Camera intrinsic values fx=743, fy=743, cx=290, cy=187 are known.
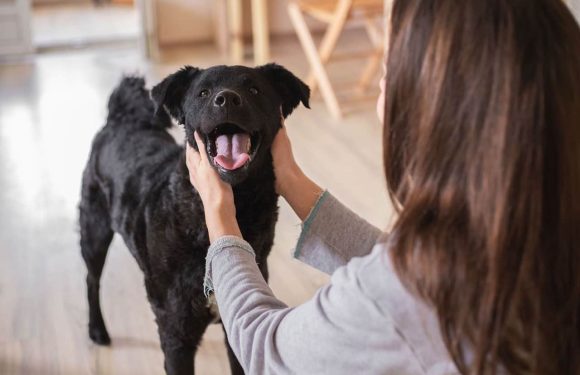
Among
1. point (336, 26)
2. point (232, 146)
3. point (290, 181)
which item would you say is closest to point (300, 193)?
point (290, 181)

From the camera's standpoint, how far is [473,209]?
0.88 metres

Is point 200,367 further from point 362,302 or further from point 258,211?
point 362,302

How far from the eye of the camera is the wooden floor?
213cm

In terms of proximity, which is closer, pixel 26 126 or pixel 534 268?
pixel 534 268

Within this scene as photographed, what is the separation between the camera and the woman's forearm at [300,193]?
1.45 m

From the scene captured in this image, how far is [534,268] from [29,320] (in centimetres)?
176

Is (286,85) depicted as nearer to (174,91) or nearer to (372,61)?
(174,91)

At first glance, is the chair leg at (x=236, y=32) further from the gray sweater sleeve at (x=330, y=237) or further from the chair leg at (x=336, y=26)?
the gray sweater sleeve at (x=330, y=237)

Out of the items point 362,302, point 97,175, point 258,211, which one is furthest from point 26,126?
point 362,302

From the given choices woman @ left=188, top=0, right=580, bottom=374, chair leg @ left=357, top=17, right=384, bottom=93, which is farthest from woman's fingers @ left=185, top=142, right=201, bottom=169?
chair leg @ left=357, top=17, right=384, bottom=93

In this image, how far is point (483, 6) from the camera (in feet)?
2.85

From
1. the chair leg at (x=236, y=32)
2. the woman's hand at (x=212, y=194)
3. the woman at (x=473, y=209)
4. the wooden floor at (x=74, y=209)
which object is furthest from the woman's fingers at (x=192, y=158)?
the chair leg at (x=236, y=32)

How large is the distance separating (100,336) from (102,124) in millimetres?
1767

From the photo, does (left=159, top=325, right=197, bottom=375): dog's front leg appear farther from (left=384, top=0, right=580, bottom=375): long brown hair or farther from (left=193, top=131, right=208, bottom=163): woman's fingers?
(left=384, top=0, right=580, bottom=375): long brown hair
